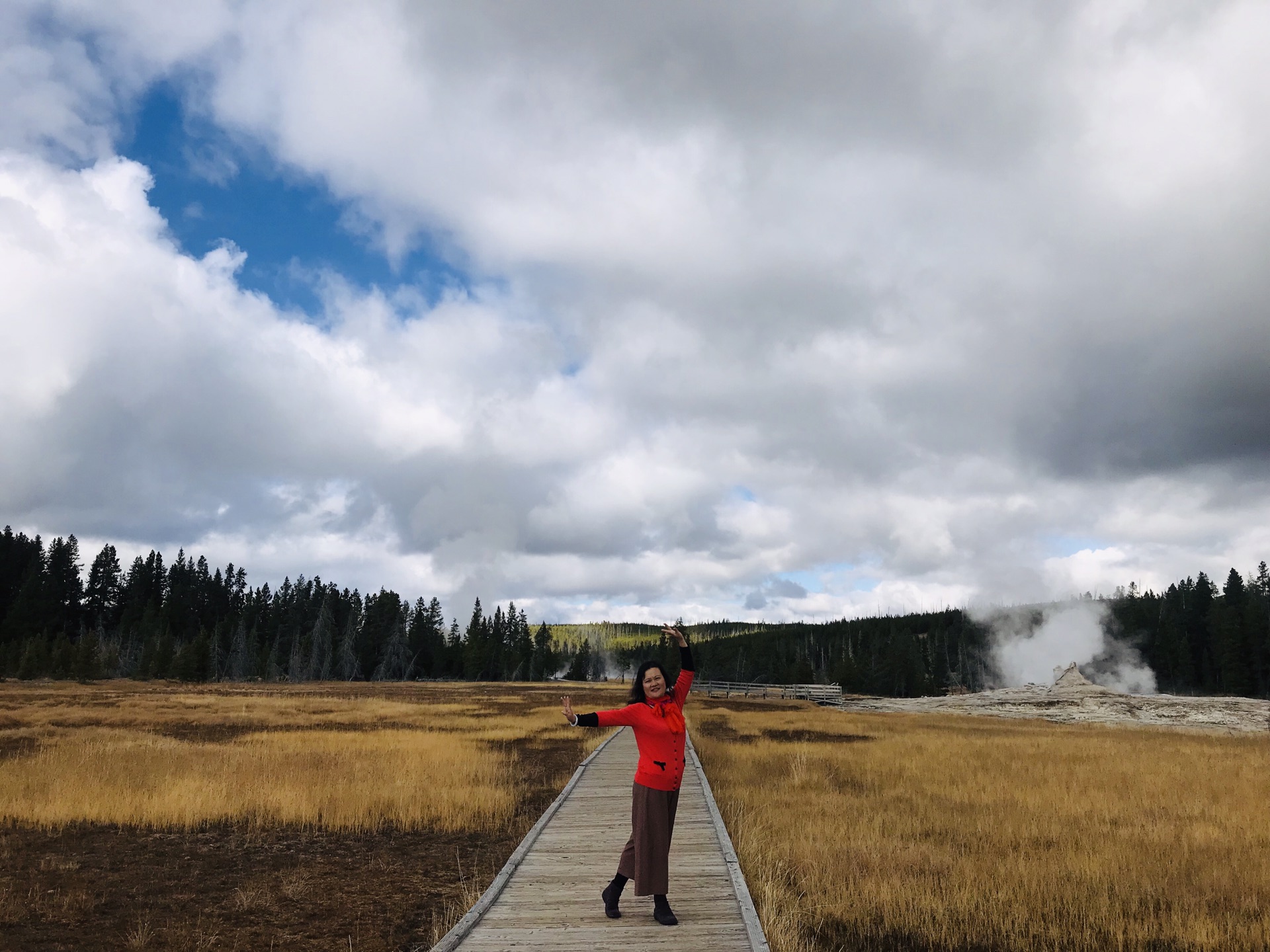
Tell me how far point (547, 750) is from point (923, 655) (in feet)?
348

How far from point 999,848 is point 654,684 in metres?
7.76

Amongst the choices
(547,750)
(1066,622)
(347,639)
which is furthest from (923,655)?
(547,750)

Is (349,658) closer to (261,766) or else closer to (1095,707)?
(1095,707)

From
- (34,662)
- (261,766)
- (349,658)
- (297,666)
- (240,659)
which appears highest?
(261,766)

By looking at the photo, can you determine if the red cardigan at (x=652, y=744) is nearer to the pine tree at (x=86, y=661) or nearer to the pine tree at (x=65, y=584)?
the pine tree at (x=86, y=661)

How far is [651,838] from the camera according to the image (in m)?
6.18

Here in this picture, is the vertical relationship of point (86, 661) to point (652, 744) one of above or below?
below

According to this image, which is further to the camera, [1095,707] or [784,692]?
[784,692]

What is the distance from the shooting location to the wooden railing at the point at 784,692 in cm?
6094

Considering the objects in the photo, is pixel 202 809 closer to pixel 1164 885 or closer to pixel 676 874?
pixel 676 874

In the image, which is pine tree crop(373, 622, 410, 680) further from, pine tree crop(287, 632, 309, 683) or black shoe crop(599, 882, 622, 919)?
black shoe crop(599, 882, 622, 919)

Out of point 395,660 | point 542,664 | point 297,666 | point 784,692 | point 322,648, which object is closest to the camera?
point 784,692

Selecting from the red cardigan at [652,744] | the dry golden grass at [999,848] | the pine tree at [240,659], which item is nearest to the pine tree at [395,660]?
the pine tree at [240,659]

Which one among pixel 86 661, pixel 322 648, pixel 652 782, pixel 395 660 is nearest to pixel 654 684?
pixel 652 782
